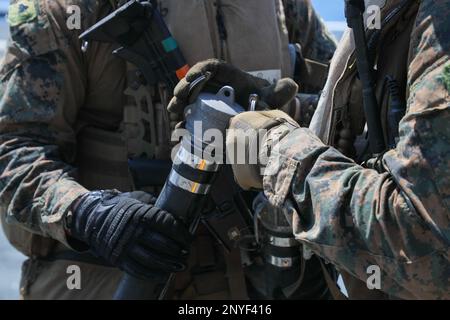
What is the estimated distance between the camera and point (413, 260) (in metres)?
1.09

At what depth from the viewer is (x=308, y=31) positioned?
2.34m

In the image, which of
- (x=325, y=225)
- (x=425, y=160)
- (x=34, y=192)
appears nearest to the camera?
(x=425, y=160)

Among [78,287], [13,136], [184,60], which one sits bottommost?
[78,287]

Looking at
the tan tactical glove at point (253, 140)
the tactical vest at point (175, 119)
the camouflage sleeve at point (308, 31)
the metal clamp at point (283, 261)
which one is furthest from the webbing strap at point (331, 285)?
the camouflage sleeve at point (308, 31)

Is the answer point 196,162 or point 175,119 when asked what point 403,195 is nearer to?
point 196,162

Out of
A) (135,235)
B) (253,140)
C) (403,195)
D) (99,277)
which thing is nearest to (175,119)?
(135,235)

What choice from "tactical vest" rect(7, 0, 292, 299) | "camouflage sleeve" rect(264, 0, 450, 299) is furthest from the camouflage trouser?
"camouflage sleeve" rect(264, 0, 450, 299)

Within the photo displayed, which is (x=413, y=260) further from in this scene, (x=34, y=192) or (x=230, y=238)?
(x=34, y=192)

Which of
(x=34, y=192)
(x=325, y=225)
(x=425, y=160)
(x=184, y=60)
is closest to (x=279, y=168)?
(x=325, y=225)

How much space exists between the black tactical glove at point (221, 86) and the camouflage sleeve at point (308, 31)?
25.7 inches

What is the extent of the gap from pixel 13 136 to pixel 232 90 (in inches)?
28.7

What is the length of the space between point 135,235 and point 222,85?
475 mm

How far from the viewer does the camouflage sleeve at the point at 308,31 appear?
7.43ft
